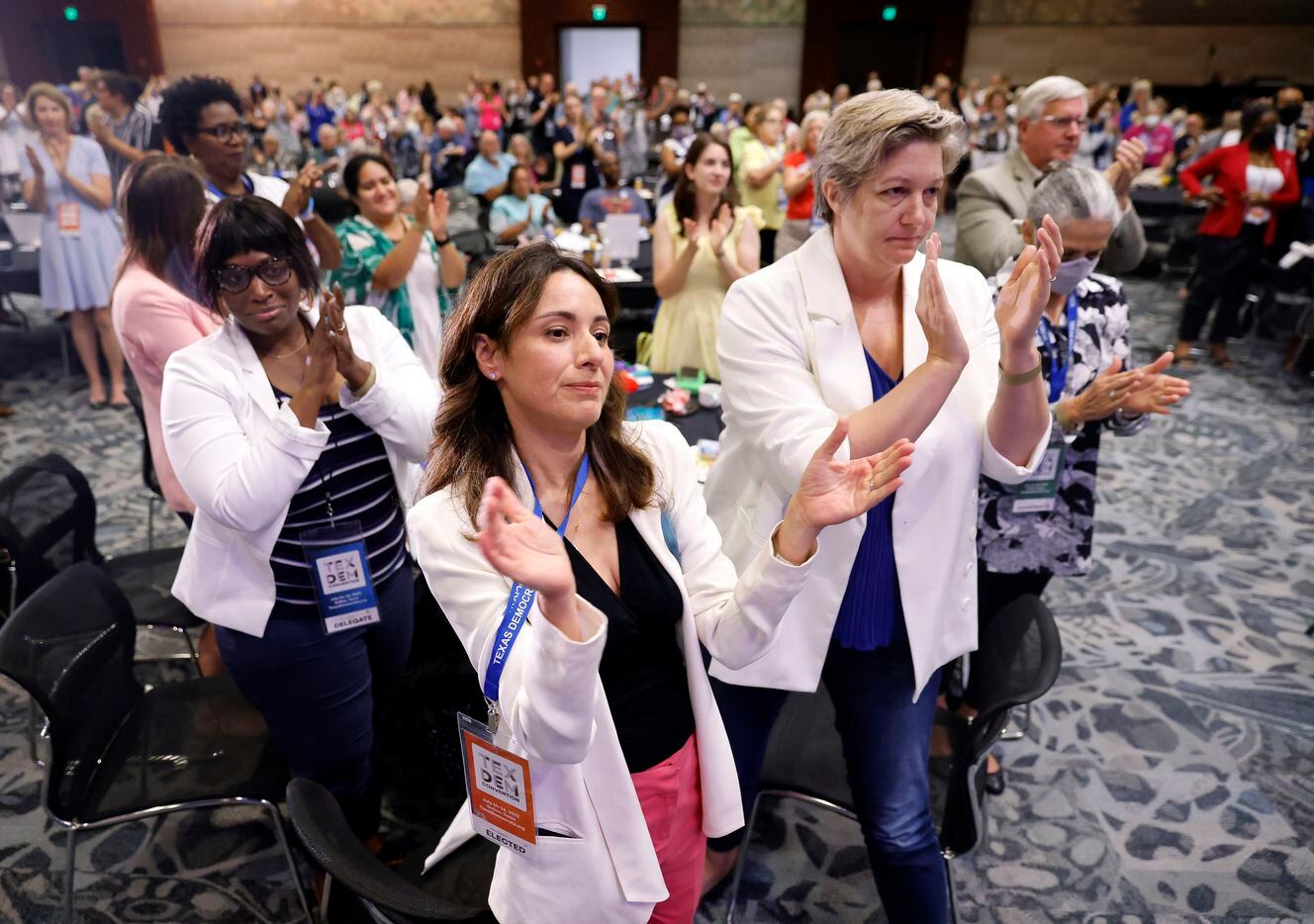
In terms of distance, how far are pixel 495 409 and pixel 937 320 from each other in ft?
2.52

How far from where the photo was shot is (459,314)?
142 cm

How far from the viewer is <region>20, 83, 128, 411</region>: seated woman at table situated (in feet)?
18.2

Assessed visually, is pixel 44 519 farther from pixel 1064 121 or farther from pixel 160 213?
pixel 1064 121

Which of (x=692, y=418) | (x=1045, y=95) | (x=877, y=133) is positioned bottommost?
(x=692, y=418)

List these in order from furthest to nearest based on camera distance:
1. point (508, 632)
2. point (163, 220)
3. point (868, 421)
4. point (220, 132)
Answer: point (220, 132) < point (163, 220) < point (868, 421) < point (508, 632)

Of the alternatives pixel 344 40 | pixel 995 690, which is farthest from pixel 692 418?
pixel 344 40

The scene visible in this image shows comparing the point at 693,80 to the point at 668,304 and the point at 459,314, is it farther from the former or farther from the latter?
the point at 459,314

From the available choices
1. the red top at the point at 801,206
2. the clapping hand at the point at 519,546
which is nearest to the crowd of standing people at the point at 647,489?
Result: the clapping hand at the point at 519,546

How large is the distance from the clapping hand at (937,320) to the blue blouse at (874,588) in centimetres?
21

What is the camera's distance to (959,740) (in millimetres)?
2143

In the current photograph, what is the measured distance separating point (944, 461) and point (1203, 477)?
408 cm

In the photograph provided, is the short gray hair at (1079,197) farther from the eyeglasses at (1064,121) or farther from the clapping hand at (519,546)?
the clapping hand at (519,546)

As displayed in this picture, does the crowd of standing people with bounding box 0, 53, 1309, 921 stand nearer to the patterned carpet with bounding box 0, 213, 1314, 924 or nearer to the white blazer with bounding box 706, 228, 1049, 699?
the white blazer with bounding box 706, 228, 1049, 699

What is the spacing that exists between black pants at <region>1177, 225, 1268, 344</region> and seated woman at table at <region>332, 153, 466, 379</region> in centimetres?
554
